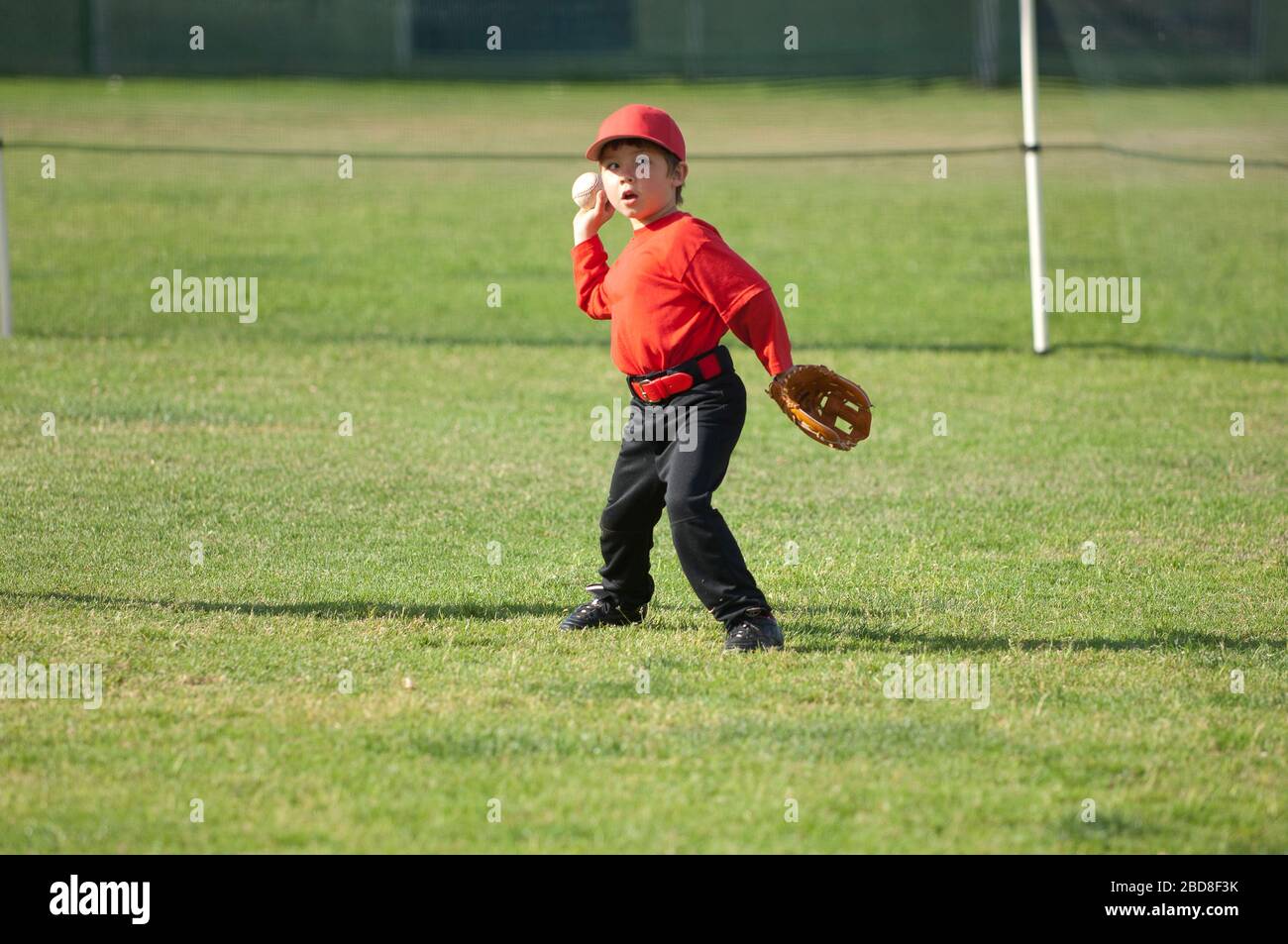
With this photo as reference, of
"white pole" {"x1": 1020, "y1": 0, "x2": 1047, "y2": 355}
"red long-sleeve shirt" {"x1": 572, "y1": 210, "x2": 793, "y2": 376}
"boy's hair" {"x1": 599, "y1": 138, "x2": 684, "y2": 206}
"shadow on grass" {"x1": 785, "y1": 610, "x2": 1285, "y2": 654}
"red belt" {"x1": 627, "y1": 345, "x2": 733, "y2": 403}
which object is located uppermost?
"white pole" {"x1": 1020, "y1": 0, "x2": 1047, "y2": 355}

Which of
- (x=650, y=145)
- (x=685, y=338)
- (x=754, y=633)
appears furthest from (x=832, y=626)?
(x=650, y=145)

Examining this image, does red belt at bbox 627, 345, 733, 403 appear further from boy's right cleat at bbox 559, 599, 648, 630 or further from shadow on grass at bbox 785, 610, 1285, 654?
shadow on grass at bbox 785, 610, 1285, 654

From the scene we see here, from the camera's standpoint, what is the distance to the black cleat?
5.38 metres

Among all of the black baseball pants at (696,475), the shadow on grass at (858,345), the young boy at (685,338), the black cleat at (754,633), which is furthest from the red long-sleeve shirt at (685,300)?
the shadow on grass at (858,345)

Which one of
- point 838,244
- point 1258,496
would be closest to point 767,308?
point 1258,496

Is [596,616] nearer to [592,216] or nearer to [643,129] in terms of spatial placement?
[592,216]

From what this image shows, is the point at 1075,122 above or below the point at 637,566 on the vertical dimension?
above

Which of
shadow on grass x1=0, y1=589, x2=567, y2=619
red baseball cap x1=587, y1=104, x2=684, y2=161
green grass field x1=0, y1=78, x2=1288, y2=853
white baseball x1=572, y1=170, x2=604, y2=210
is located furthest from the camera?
shadow on grass x1=0, y1=589, x2=567, y2=619

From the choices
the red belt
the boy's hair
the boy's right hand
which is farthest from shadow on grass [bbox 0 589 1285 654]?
the boy's hair

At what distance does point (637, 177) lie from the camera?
17.5ft

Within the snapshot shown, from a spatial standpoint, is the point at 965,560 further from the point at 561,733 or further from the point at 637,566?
the point at 561,733

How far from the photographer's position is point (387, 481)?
8094 mm

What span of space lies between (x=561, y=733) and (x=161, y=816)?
1.16m

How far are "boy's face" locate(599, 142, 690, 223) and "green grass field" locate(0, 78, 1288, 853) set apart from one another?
153 cm
